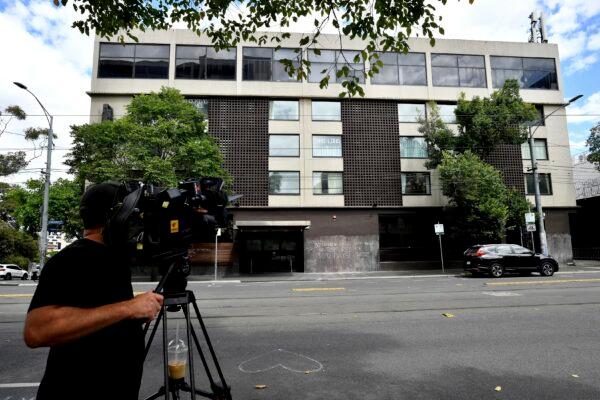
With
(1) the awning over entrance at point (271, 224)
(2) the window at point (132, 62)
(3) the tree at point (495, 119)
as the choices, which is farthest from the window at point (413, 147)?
(2) the window at point (132, 62)

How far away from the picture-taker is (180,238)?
217cm

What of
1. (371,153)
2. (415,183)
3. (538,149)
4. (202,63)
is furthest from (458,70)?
(202,63)

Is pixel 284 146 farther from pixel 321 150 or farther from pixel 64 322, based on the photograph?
pixel 64 322

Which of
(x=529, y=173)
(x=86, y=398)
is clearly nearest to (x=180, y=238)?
(x=86, y=398)

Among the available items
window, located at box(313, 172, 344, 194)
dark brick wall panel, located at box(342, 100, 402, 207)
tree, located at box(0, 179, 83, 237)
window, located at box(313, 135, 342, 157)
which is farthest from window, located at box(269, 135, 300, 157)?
tree, located at box(0, 179, 83, 237)

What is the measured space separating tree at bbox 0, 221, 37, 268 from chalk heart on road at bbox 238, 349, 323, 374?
38.4 m

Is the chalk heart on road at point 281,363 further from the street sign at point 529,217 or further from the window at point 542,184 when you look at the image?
the window at point 542,184

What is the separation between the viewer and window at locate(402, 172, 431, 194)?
25094mm

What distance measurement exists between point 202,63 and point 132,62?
15.3 ft

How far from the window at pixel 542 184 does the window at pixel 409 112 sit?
8873mm

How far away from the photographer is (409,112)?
85.5 ft

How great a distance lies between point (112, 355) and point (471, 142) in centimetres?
2445

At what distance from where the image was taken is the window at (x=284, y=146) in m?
24.7

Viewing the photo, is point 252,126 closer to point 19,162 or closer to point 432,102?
point 432,102
